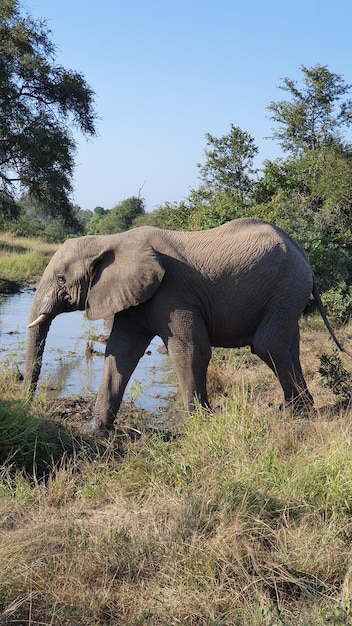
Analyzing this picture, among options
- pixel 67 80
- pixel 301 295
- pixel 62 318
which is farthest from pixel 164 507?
pixel 67 80

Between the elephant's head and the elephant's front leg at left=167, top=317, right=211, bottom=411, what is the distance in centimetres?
43

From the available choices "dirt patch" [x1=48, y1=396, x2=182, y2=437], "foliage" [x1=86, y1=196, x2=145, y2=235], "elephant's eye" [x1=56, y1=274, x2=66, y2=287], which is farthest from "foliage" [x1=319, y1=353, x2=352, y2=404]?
"foliage" [x1=86, y1=196, x2=145, y2=235]

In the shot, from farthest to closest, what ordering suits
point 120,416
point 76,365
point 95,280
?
point 76,365
point 120,416
point 95,280

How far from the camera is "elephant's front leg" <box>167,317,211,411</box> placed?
604 centimetres

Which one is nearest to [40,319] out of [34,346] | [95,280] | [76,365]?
[34,346]

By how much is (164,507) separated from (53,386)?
4610 mm

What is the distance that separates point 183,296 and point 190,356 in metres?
0.51

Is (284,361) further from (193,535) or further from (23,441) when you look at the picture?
(193,535)

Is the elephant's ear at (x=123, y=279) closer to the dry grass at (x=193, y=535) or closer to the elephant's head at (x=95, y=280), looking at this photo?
the elephant's head at (x=95, y=280)

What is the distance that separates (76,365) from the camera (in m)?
9.59

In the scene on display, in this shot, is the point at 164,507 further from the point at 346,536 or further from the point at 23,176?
the point at 23,176

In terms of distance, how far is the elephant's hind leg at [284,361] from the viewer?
636cm

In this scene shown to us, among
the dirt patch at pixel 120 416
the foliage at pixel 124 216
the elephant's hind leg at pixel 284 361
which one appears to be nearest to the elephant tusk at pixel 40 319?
the dirt patch at pixel 120 416

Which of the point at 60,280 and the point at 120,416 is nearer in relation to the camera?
the point at 60,280
